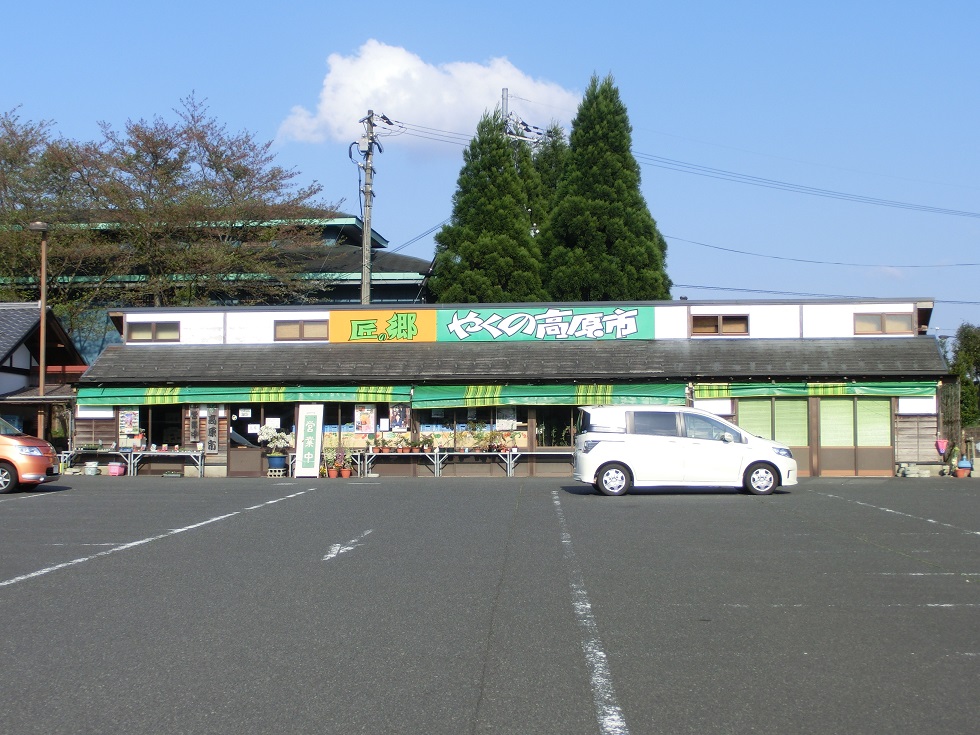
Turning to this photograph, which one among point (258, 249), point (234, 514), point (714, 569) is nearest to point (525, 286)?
point (258, 249)

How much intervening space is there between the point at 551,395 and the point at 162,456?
1102 cm

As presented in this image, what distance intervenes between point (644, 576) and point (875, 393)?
18674 millimetres

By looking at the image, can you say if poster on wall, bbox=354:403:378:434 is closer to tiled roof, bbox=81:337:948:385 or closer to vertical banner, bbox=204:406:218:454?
tiled roof, bbox=81:337:948:385

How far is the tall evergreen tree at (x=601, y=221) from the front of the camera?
38.2 meters

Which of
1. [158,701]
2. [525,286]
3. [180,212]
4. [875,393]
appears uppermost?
[180,212]

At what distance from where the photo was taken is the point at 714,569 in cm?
1025

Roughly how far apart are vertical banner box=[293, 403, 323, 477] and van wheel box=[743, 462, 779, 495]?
1225 centimetres

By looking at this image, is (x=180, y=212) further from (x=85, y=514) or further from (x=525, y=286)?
(x=85, y=514)

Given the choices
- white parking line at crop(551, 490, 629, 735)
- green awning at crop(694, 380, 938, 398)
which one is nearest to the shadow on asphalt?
green awning at crop(694, 380, 938, 398)

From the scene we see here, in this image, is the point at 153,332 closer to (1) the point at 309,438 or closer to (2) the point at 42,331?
(2) the point at 42,331

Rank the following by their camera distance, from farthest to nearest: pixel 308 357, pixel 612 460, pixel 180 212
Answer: pixel 180 212, pixel 308 357, pixel 612 460

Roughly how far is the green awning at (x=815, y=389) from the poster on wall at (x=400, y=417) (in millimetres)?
7852

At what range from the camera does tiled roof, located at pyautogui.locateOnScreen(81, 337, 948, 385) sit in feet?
87.2

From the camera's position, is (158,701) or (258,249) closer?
(158,701)
